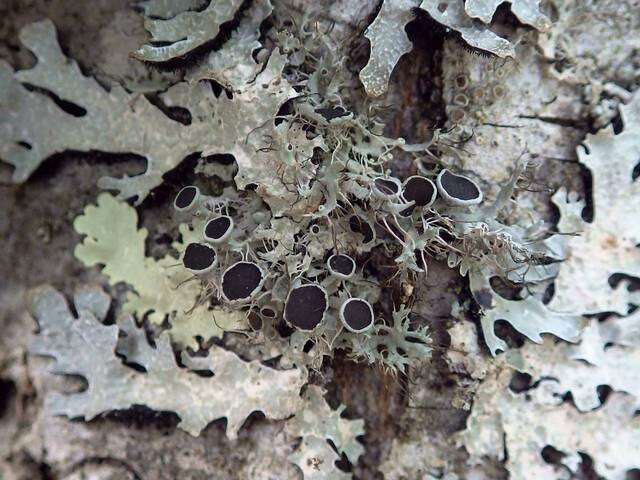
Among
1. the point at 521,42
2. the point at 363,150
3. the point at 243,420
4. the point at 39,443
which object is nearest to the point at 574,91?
the point at 521,42

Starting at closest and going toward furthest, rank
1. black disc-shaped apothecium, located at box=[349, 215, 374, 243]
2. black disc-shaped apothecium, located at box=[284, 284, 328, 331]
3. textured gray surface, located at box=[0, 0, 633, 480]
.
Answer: black disc-shaped apothecium, located at box=[284, 284, 328, 331], black disc-shaped apothecium, located at box=[349, 215, 374, 243], textured gray surface, located at box=[0, 0, 633, 480]

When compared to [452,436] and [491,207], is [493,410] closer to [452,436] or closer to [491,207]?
[452,436]

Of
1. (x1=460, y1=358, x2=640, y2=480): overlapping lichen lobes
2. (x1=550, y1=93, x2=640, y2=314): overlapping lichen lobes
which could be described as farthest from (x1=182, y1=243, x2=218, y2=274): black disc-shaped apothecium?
(x1=550, y1=93, x2=640, y2=314): overlapping lichen lobes

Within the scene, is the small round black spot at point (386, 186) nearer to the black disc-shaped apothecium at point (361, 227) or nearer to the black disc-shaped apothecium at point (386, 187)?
the black disc-shaped apothecium at point (386, 187)

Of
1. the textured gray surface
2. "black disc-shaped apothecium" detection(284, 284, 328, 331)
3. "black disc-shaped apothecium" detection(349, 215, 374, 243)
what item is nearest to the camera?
"black disc-shaped apothecium" detection(284, 284, 328, 331)

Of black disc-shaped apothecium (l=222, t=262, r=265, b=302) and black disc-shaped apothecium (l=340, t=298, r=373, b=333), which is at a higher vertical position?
black disc-shaped apothecium (l=340, t=298, r=373, b=333)

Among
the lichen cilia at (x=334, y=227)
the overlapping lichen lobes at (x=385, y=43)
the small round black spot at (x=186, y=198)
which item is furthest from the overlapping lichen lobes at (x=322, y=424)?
the overlapping lichen lobes at (x=385, y=43)

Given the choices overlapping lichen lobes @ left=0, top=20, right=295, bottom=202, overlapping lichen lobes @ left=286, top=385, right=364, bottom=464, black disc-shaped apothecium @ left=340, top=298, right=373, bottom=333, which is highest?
black disc-shaped apothecium @ left=340, top=298, right=373, bottom=333

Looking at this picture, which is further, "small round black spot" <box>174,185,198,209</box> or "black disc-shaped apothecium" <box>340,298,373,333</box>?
"small round black spot" <box>174,185,198,209</box>

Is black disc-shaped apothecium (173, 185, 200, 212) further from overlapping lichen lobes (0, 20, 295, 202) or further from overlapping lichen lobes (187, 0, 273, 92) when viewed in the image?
overlapping lichen lobes (187, 0, 273, 92)
